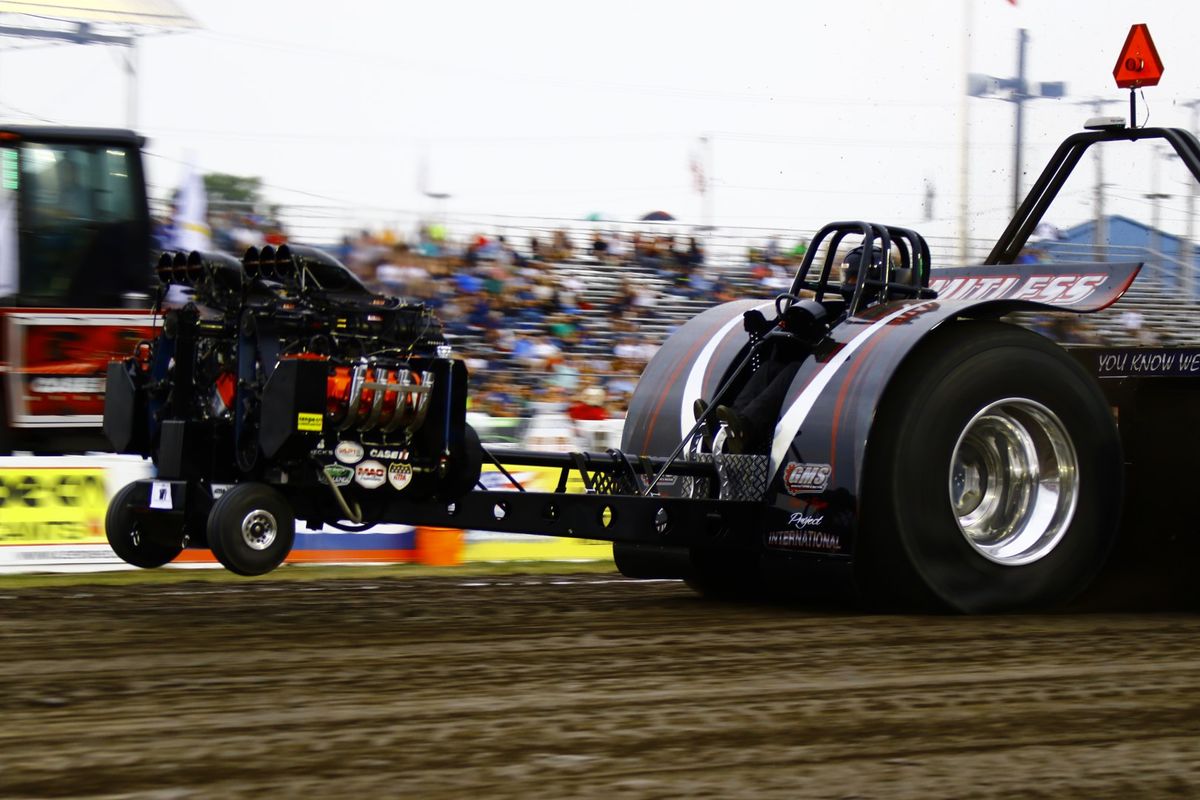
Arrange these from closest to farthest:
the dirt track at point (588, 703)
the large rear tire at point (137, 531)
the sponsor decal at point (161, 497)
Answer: the dirt track at point (588, 703) → the sponsor decal at point (161, 497) → the large rear tire at point (137, 531)

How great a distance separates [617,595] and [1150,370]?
278cm

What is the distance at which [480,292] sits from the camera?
16.5 meters

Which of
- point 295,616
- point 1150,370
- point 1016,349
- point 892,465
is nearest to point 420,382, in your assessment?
point 295,616

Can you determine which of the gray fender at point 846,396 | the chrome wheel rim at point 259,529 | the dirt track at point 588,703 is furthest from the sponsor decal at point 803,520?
the chrome wheel rim at point 259,529

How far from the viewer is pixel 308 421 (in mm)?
5934

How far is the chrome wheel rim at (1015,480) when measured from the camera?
23.2 ft

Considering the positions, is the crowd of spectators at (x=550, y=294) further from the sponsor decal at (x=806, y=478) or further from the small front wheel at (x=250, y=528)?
the small front wheel at (x=250, y=528)

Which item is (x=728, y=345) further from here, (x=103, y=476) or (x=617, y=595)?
(x=103, y=476)

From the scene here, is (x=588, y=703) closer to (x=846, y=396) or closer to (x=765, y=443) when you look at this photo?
(x=846, y=396)

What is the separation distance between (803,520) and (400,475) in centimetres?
177

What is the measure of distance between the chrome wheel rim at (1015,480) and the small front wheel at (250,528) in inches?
116

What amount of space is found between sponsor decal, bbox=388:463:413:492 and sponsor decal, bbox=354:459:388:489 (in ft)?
0.09

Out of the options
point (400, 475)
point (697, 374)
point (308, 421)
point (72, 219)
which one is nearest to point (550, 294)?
point (72, 219)

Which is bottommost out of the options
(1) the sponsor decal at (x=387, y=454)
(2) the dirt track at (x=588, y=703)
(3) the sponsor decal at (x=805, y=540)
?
(2) the dirt track at (x=588, y=703)
